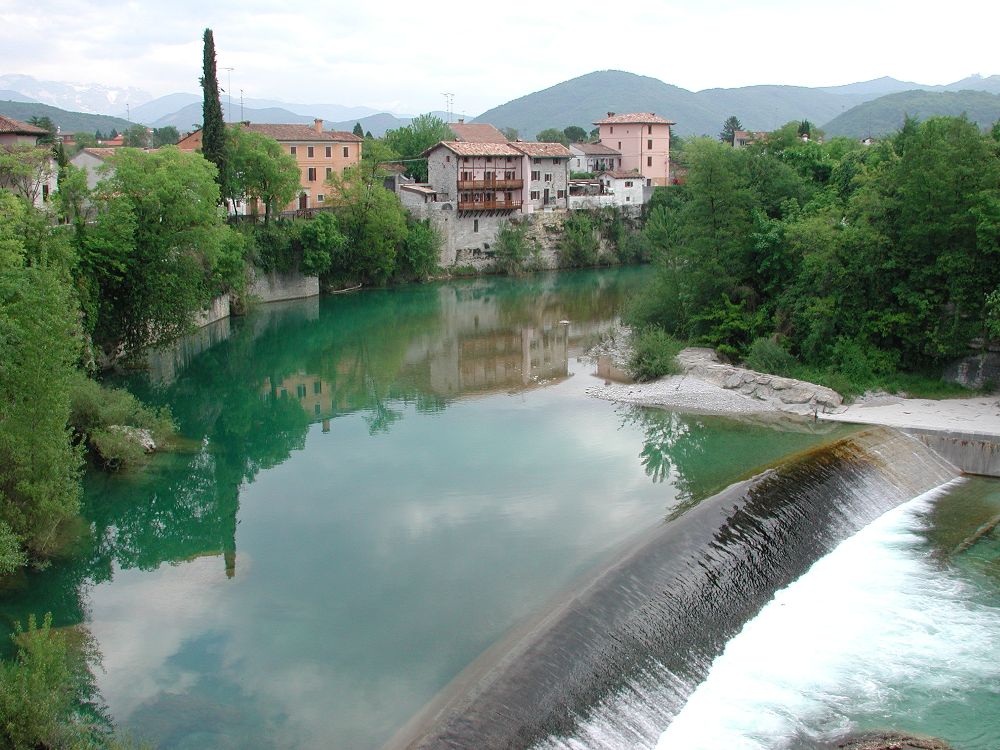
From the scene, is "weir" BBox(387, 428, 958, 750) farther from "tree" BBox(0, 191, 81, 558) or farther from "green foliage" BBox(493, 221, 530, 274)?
"green foliage" BBox(493, 221, 530, 274)

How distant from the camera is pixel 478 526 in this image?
768 inches

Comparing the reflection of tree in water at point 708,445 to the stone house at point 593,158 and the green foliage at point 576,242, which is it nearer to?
the green foliage at point 576,242

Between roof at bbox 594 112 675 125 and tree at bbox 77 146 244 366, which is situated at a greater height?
roof at bbox 594 112 675 125

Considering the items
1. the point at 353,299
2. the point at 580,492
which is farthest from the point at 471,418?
the point at 353,299

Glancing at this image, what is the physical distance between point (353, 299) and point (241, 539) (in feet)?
112

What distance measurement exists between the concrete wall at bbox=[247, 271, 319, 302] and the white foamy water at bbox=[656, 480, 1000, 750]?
38.4m

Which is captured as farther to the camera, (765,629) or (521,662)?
(765,629)

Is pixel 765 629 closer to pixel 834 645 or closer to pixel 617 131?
pixel 834 645

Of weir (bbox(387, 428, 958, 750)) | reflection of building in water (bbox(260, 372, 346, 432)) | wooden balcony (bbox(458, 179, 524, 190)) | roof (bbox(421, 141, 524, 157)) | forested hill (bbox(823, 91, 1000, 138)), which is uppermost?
forested hill (bbox(823, 91, 1000, 138))

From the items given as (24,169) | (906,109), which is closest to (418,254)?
(24,169)

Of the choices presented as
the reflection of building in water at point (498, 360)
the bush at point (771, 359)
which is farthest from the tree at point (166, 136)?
the bush at point (771, 359)

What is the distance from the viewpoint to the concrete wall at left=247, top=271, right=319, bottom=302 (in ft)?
167

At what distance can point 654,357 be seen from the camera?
1248 inches

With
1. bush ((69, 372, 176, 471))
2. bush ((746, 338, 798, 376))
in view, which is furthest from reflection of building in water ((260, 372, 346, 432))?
bush ((746, 338, 798, 376))
